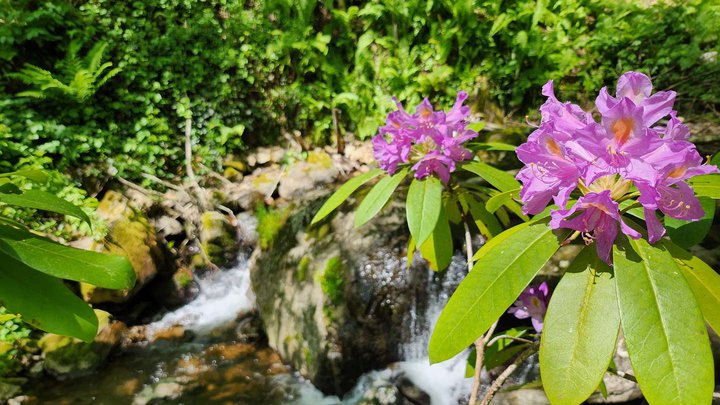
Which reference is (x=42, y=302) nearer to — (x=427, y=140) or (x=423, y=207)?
(x=423, y=207)

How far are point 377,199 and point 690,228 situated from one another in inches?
29.6

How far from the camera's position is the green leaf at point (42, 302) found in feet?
2.09

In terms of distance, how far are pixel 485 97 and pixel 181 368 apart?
15.2 ft

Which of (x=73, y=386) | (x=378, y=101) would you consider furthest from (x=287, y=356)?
(x=378, y=101)

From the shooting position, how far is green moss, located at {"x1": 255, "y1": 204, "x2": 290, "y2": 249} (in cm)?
404

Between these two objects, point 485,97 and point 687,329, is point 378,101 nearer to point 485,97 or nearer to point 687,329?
point 485,97

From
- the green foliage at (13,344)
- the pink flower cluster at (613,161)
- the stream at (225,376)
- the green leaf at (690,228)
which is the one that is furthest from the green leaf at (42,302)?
the green foliage at (13,344)

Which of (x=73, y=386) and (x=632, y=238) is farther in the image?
(x=73, y=386)

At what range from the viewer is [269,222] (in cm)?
421

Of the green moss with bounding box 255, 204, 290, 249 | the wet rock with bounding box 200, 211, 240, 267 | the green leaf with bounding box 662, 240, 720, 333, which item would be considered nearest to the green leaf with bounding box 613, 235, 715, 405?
the green leaf with bounding box 662, 240, 720, 333

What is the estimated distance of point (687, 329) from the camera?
612 millimetres

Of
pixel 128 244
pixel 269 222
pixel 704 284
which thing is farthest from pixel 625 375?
pixel 128 244

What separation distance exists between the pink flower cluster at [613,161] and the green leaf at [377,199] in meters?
0.51

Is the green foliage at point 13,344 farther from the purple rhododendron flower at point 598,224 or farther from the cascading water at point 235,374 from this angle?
the purple rhododendron flower at point 598,224
